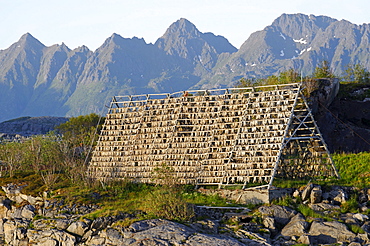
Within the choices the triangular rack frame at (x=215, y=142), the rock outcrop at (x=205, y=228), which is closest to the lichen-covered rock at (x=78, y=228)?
the rock outcrop at (x=205, y=228)

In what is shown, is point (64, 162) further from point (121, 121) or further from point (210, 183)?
point (210, 183)

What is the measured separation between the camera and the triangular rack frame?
2398cm

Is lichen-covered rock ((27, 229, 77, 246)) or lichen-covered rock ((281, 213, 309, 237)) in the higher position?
lichen-covered rock ((281, 213, 309, 237))

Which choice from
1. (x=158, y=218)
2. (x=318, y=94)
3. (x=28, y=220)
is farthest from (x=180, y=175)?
(x=318, y=94)

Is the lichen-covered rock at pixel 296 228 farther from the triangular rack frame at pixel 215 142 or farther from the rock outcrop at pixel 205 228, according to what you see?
the triangular rack frame at pixel 215 142

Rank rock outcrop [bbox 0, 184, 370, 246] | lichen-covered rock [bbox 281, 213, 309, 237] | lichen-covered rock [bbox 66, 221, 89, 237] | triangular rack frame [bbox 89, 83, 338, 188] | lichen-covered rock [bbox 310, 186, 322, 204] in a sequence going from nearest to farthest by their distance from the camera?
rock outcrop [bbox 0, 184, 370, 246] → lichen-covered rock [bbox 281, 213, 309, 237] → lichen-covered rock [bbox 66, 221, 89, 237] → lichen-covered rock [bbox 310, 186, 322, 204] → triangular rack frame [bbox 89, 83, 338, 188]

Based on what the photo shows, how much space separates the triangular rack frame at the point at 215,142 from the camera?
78.7ft

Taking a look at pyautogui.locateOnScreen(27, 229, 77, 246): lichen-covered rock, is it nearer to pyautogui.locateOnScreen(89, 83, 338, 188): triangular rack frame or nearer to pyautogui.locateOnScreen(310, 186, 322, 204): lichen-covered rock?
pyautogui.locateOnScreen(89, 83, 338, 188): triangular rack frame

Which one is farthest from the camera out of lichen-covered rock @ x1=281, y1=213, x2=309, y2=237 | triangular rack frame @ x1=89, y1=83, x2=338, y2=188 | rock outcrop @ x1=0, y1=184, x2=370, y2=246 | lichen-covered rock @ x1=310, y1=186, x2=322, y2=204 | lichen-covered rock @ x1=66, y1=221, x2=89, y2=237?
triangular rack frame @ x1=89, y1=83, x2=338, y2=188

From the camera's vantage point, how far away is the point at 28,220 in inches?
956

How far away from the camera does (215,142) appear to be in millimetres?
25516

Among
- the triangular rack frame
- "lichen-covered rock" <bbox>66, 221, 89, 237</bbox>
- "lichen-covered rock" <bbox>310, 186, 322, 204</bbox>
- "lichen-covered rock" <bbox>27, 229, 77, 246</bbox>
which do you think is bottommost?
"lichen-covered rock" <bbox>27, 229, 77, 246</bbox>

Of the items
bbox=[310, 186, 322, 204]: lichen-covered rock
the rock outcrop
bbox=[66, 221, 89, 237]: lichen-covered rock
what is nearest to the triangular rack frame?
bbox=[310, 186, 322, 204]: lichen-covered rock

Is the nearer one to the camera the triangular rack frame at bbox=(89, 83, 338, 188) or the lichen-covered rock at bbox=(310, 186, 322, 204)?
the lichen-covered rock at bbox=(310, 186, 322, 204)
